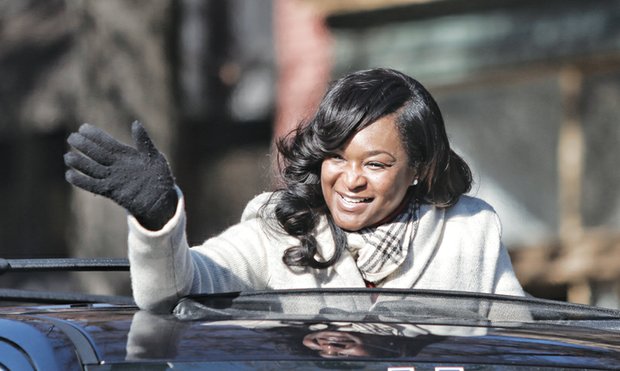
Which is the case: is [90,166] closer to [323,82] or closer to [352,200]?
[352,200]

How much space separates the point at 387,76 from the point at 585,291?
611cm

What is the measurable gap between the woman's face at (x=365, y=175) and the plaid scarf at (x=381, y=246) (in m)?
0.03

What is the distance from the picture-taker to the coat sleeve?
2857mm

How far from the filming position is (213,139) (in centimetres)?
1152

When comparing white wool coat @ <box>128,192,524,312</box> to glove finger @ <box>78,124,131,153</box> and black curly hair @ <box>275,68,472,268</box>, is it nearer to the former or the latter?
black curly hair @ <box>275,68,472,268</box>

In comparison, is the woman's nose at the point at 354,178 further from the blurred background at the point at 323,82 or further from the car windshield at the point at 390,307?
the blurred background at the point at 323,82

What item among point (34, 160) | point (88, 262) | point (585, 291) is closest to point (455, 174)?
point (88, 262)

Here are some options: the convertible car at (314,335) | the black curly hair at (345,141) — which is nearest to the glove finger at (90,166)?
the convertible car at (314,335)

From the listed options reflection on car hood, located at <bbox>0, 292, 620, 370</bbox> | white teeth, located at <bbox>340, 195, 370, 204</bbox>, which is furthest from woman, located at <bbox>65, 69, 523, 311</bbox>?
reflection on car hood, located at <bbox>0, 292, 620, 370</bbox>

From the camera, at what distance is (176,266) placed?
2.91 m

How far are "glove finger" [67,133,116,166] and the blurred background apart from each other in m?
4.51

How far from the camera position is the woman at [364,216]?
3.26m

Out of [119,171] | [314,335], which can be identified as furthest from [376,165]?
[314,335]

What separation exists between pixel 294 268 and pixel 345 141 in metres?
0.33
